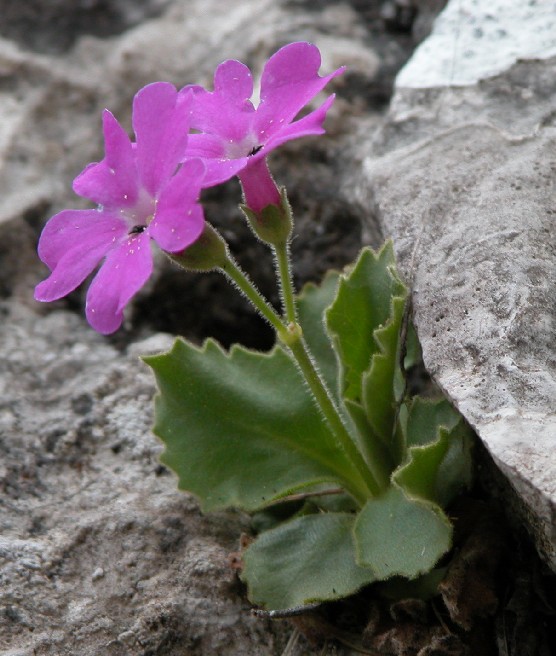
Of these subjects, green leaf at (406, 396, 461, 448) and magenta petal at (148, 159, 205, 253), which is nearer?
magenta petal at (148, 159, 205, 253)

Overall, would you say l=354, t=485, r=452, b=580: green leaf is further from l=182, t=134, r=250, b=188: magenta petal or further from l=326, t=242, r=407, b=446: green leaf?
l=182, t=134, r=250, b=188: magenta petal

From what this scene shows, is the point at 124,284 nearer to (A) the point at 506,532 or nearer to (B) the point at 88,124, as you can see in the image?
(A) the point at 506,532

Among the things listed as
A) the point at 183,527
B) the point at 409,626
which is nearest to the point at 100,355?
the point at 183,527

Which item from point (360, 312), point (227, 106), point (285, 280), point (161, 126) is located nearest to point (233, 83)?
point (227, 106)

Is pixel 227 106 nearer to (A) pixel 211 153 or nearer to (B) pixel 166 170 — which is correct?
(A) pixel 211 153

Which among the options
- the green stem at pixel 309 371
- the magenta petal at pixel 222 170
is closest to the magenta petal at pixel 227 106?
the magenta petal at pixel 222 170

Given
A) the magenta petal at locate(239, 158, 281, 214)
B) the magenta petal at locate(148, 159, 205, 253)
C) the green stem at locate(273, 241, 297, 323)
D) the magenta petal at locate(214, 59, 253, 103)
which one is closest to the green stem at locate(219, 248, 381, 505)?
the green stem at locate(273, 241, 297, 323)
